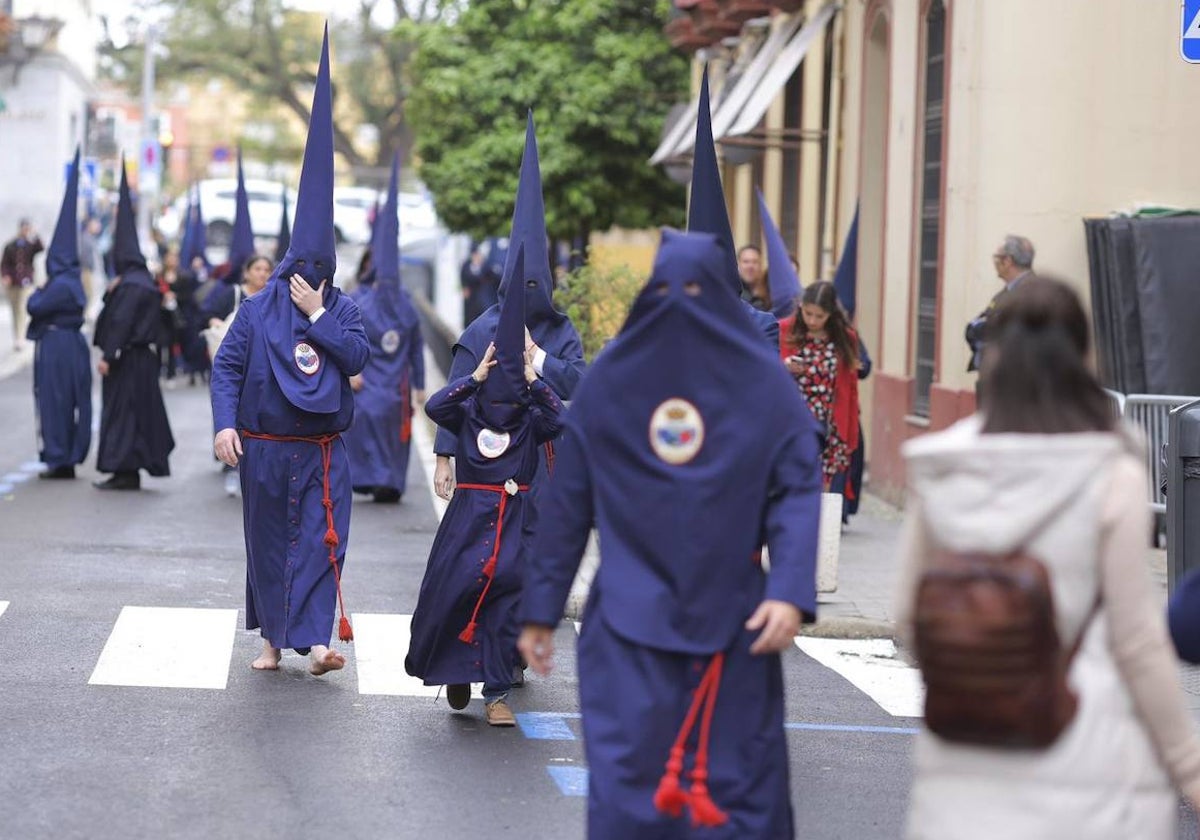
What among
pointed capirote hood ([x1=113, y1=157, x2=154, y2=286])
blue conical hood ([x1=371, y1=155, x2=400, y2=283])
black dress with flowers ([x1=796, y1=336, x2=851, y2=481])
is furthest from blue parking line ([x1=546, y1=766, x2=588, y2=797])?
pointed capirote hood ([x1=113, y1=157, x2=154, y2=286])

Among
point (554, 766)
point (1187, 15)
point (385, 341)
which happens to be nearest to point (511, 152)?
point (385, 341)

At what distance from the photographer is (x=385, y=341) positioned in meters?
16.9

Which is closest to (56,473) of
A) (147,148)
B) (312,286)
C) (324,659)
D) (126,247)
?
(126,247)

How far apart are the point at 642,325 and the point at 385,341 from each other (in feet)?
38.9

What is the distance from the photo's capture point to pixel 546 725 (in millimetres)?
8383

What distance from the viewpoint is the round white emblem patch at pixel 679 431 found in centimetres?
509

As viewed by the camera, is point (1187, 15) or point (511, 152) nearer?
point (1187, 15)

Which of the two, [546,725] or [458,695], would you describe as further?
[458,695]

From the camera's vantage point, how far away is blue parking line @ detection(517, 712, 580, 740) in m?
8.18

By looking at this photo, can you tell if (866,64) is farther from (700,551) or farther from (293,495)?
(700,551)

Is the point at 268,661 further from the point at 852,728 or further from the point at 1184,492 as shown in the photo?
the point at 1184,492

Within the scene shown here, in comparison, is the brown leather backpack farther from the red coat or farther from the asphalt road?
the red coat

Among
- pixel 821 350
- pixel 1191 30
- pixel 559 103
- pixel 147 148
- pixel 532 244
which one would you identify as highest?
pixel 559 103

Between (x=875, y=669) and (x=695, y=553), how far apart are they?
5.32 metres
